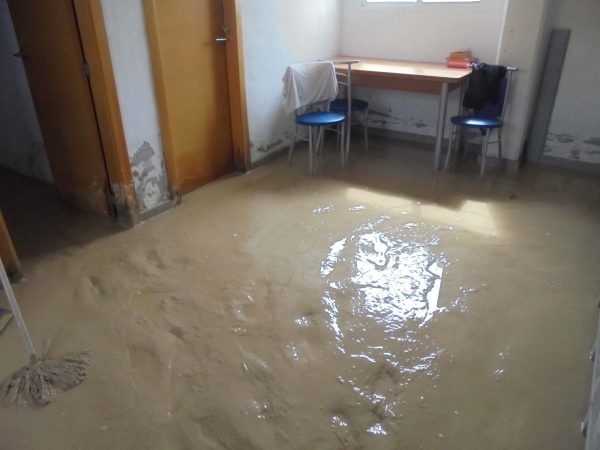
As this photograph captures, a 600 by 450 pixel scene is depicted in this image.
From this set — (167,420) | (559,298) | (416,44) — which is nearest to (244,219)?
(167,420)

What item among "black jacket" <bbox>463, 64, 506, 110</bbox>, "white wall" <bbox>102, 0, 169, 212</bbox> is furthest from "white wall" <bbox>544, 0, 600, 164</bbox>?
"white wall" <bbox>102, 0, 169, 212</bbox>

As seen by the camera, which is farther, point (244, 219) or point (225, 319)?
point (244, 219)

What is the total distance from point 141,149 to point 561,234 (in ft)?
9.54

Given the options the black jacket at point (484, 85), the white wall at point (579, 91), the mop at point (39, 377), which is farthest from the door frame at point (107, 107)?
the white wall at point (579, 91)

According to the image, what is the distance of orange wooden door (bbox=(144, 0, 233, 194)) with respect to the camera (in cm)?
331

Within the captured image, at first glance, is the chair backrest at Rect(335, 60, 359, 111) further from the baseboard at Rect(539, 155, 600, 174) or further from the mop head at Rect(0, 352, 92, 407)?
the mop head at Rect(0, 352, 92, 407)

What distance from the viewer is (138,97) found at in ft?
10.3

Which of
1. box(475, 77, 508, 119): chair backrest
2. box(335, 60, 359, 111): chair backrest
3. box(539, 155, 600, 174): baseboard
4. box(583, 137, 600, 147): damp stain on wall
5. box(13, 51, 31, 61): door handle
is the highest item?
box(13, 51, 31, 61): door handle

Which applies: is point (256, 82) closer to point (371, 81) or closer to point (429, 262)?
point (371, 81)

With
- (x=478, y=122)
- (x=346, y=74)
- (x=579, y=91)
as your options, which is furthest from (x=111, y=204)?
(x=579, y=91)

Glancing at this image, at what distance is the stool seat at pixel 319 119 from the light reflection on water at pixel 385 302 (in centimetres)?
107

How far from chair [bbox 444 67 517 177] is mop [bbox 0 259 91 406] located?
329cm

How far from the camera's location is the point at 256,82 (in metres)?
4.11

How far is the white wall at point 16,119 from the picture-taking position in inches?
133
